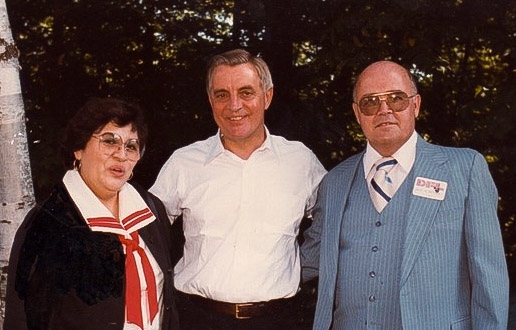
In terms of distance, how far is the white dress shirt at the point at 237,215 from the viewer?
3.77m

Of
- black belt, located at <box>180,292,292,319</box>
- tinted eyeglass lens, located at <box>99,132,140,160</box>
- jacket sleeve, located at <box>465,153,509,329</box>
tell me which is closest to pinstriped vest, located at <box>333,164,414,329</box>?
jacket sleeve, located at <box>465,153,509,329</box>

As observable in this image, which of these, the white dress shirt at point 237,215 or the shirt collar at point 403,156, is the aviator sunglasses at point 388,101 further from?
the white dress shirt at point 237,215

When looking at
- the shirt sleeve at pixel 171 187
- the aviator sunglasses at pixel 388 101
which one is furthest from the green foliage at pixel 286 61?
the aviator sunglasses at pixel 388 101

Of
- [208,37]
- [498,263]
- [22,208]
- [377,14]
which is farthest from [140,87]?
[498,263]

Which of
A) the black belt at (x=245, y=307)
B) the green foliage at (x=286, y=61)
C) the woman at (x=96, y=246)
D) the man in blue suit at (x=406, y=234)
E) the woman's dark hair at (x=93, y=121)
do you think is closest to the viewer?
the woman at (x=96, y=246)

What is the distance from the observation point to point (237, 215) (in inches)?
151

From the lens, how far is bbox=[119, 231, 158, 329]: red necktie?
330cm

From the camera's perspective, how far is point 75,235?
3252 mm

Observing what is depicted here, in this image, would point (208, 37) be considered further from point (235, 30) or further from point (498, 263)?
point (498, 263)

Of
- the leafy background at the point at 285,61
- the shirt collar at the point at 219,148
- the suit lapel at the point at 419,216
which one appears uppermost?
the leafy background at the point at 285,61

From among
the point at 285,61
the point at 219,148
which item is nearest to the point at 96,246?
the point at 219,148

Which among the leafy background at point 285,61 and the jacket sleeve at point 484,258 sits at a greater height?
the leafy background at point 285,61

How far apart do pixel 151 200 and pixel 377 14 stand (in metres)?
3.63

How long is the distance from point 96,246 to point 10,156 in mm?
1122
